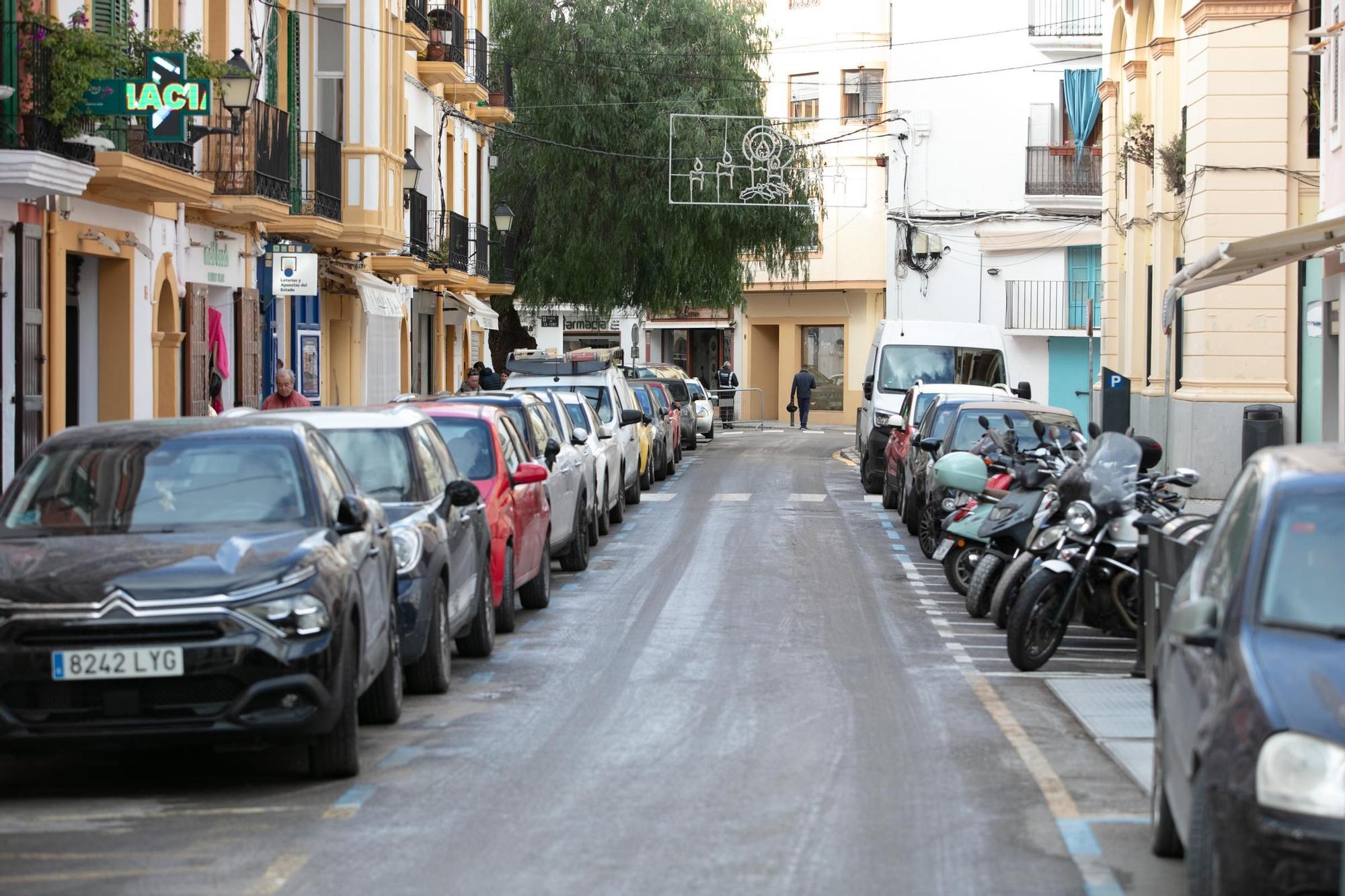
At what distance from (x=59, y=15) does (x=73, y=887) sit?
42.3 ft

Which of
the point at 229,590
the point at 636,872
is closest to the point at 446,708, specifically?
the point at 229,590

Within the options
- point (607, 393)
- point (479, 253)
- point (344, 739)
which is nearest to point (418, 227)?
point (479, 253)

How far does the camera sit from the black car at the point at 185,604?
746 cm

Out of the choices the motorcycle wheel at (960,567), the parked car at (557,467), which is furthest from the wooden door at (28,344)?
the motorcycle wheel at (960,567)

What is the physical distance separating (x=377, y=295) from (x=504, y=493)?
16.3 metres

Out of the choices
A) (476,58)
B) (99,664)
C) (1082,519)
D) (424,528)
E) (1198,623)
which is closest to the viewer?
(1198,623)

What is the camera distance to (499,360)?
4869 centimetres

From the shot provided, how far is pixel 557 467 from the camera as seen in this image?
1644 cm

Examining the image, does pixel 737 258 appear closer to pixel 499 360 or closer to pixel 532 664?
pixel 499 360

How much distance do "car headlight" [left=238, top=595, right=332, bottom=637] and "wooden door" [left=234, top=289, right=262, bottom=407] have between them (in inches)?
649

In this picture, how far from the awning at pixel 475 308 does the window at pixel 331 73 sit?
29.9 ft

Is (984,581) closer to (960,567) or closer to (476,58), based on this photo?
(960,567)

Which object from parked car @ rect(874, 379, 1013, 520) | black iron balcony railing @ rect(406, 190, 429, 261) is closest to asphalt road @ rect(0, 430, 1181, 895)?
parked car @ rect(874, 379, 1013, 520)

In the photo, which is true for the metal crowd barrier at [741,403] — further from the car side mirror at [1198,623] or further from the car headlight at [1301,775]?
the car headlight at [1301,775]
